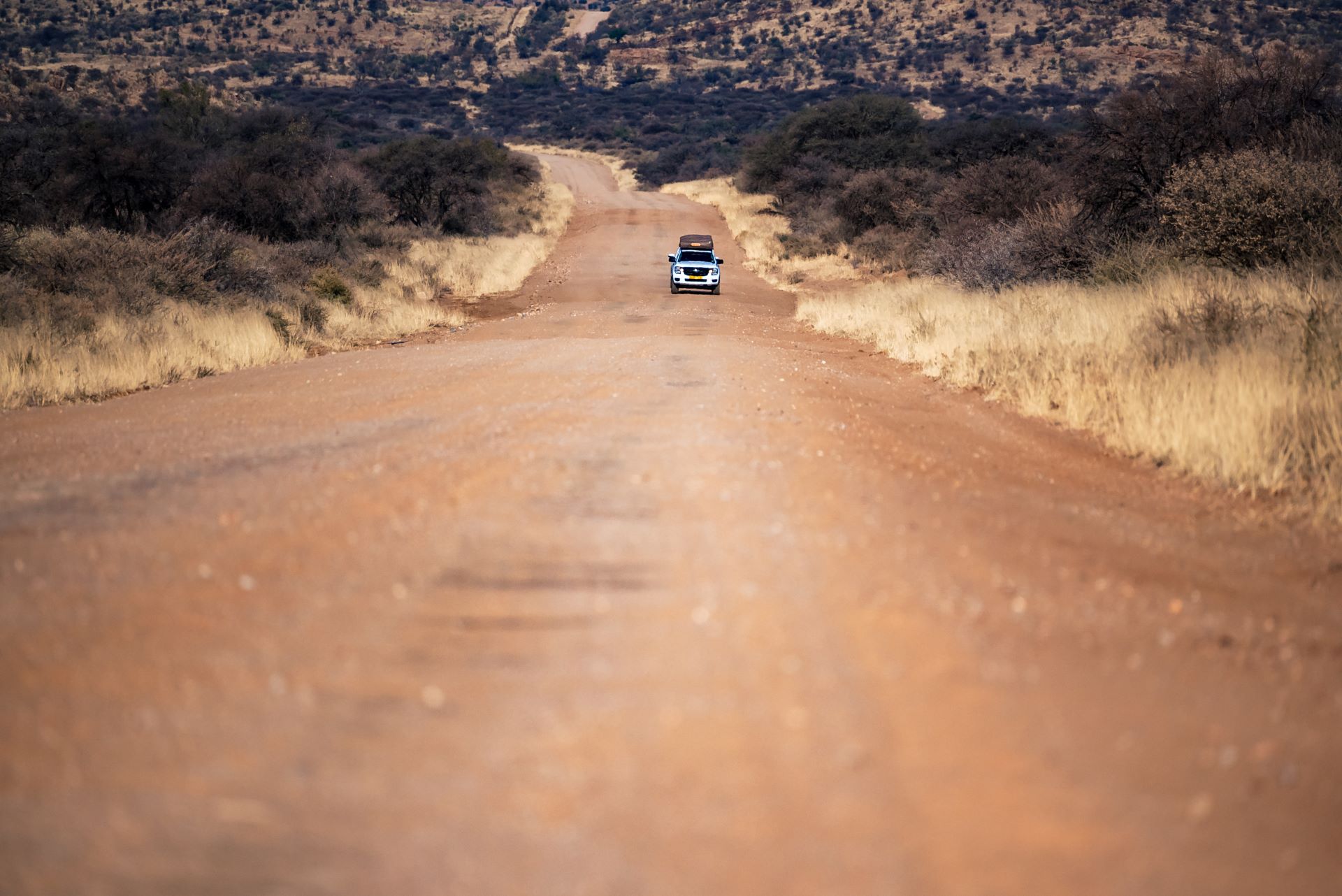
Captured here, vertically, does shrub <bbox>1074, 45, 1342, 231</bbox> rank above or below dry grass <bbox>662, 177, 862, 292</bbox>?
above

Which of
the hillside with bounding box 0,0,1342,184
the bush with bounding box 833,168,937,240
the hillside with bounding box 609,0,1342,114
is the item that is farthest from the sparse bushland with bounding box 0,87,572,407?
the hillside with bounding box 609,0,1342,114

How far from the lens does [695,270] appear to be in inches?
968

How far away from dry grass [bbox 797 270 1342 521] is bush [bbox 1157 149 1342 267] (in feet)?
2.96

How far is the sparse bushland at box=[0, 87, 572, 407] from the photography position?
12469mm

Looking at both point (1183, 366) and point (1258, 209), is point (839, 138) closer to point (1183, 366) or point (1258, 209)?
point (1258, 209)

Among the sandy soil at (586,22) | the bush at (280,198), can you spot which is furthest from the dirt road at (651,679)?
the sandy soil at (586,22)

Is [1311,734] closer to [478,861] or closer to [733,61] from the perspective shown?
[478,861]

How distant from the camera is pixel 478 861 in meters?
2.59

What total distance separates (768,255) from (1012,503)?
87.2 feet

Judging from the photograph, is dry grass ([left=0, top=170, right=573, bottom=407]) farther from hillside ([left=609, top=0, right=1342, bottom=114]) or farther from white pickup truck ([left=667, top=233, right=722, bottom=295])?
hillside ([left=609, top=0, right=1342, bottom=114])

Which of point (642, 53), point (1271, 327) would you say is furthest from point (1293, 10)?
point (1271, 327)

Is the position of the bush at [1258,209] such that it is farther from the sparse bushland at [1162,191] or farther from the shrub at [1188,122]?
the shrub at [1188,122]

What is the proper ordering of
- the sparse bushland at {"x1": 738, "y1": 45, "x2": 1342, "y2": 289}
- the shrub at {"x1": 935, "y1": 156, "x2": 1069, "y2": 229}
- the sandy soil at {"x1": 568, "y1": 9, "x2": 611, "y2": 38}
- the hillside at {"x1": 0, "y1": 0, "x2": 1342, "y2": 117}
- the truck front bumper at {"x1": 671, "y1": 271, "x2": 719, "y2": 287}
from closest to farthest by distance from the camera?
the sparse bushland at {"x1": 738, "y1": 45, "x2": 1342, "y2": 289}
the shrub at {"x1": 935, "y1": 156, "x2": 1069, "y2": 229}
the truck front bumper at {"x1": 671, "y1": 271, "x2": 719, "y2": 287}
the hillside at {"x1": 0, "y1": 0, "x2": 1342, "y2": 117}
the sandy soil at {"x1": 568, "y1": 9, "x2": 611, "y2": 38}

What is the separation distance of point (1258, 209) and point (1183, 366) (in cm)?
567
